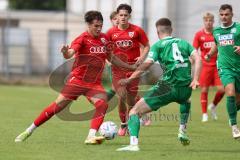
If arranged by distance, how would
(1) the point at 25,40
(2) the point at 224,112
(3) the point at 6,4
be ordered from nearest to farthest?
(2) the point at 224,112, (1) the point at 25,40, (3) the point at 6,4

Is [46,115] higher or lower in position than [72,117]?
higher

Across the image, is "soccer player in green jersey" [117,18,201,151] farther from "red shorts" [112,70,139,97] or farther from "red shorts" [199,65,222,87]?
"red shorts" [199,65,222,87]

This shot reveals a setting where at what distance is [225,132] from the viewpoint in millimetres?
14406

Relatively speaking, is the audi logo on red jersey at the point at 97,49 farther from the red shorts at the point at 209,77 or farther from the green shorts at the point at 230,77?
the red shorts at the point at 209,77

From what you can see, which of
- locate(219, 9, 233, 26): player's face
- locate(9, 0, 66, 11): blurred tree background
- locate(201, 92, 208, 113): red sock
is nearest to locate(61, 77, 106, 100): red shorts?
locate(219, 9, 233, 26): player's face

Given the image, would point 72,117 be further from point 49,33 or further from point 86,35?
point 49,33

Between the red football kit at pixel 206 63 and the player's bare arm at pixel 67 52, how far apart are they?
645cm

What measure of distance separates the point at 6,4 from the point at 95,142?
4996cm

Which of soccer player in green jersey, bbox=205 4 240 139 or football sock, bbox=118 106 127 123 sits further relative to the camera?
football sock, bbox=118 106 127 123

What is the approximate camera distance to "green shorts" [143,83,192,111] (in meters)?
11.3

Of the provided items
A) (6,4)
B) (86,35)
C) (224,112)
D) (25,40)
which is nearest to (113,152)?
(86,35)

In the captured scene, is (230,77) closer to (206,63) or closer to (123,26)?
(123,26)

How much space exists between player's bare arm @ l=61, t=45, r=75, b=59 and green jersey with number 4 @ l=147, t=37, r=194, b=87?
1207mm

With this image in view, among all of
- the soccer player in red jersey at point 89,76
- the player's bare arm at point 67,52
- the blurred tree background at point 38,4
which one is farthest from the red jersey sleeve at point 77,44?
the blurred tree background at point 38,4
